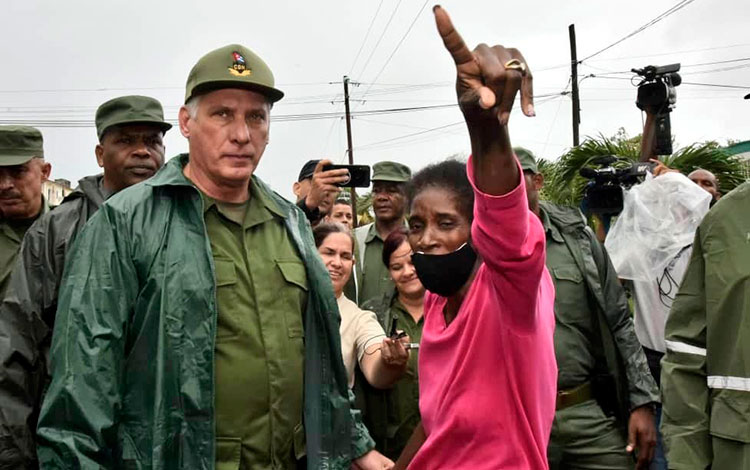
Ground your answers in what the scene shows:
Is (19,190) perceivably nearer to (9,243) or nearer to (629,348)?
(9,243)

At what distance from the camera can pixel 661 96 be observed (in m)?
5.30

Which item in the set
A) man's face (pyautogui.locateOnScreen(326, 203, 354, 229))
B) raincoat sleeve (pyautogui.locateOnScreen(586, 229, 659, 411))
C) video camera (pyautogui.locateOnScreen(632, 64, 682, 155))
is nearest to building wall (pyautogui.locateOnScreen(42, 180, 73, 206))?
man's face (pyautogui.locateOnScreen(326, 203, 354, 229))

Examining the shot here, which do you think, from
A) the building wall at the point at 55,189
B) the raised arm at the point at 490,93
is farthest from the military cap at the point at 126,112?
the raised arm at the point at 490,93

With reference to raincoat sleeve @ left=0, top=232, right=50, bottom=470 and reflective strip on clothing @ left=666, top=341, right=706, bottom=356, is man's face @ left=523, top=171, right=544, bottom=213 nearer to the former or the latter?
reflective strip on clothing @ left=666, top=341, right=706, bottom=356

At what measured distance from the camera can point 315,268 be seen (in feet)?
8.91

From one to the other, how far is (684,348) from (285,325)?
4.70 ft

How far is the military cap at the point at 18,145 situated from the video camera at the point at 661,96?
4.00 m

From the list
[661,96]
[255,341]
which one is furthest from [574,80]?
[255,341]

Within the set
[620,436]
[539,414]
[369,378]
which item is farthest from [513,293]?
[620,436]

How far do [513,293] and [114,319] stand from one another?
1.23 metres

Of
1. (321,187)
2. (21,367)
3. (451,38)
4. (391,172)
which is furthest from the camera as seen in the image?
(391,172)

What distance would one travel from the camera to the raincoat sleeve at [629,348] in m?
3.64

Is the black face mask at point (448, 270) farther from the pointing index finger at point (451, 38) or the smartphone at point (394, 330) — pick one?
the smartphone at point (394, 330)

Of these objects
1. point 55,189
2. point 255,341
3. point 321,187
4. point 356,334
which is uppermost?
point 55,189
